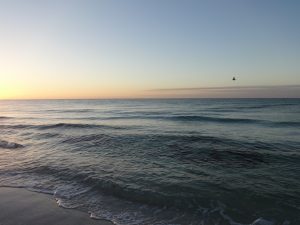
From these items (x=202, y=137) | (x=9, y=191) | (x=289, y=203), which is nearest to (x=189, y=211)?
(x=289, y=203)

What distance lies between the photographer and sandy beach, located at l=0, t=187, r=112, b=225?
671 cm

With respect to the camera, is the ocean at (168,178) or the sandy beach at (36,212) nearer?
the sandy beach at (36,212)

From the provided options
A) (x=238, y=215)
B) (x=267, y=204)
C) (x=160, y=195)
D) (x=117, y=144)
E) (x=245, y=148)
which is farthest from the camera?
(x=117, y=144)

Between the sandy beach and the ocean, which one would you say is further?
the ocean

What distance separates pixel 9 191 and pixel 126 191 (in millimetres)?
3342

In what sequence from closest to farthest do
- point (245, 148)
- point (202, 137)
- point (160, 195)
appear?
point (160, 195) → point (245, 148) → point (202, 137)

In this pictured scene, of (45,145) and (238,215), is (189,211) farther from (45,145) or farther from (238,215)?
(45,145)

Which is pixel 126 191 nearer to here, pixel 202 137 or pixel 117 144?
pixel 117 144

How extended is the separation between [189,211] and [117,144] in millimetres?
9824

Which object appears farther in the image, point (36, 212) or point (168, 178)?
point (168, 178)

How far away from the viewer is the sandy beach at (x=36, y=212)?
6.71 meters

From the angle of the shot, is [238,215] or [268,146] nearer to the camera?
[238,215]

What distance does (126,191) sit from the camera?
29.0 feet

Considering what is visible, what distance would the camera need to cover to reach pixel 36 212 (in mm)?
7277
